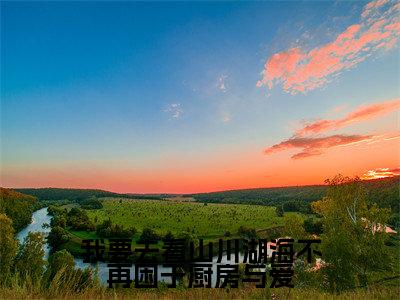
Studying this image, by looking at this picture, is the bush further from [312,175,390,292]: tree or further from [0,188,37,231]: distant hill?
[312,175,390,292]: tree

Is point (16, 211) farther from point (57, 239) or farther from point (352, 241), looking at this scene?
point (352, 241)

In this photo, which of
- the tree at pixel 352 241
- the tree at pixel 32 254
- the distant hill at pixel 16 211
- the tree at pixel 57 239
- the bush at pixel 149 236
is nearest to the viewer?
the tree at pixel 352 241

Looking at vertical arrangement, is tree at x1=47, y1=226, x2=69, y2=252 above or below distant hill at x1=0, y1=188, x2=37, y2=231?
below

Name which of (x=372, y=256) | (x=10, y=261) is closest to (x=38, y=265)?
(x=10, y=261)

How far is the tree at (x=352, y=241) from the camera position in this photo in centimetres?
4162

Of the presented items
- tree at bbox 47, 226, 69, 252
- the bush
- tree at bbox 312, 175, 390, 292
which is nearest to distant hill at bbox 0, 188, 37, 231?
tree at bbox 47, 226, 69, 252

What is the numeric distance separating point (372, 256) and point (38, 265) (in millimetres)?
59919

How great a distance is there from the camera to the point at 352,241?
140ft

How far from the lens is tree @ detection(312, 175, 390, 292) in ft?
137

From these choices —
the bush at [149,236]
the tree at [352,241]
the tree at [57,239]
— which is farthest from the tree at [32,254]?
the bush at [149,236]

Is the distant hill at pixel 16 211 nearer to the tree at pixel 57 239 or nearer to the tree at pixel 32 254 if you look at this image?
the tree at pixel 57 239

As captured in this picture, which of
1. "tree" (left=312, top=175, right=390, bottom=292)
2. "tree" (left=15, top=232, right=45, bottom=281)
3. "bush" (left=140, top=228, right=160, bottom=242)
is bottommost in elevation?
"bush" (left=140, top=228, right=160, bottom=242)

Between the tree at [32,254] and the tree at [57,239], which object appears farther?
the tree at [57,239]

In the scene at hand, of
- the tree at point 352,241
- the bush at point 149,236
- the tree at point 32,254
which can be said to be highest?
the tree at point 352,241
